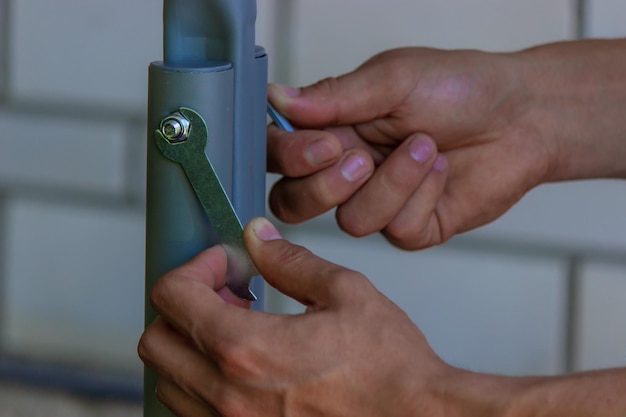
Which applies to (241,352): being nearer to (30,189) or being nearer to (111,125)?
(111,125)

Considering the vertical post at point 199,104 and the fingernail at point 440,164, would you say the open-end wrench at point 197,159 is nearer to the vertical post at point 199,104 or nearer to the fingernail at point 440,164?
the vertical post at point 199,104

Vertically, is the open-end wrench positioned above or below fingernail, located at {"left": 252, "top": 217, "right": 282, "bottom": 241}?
above

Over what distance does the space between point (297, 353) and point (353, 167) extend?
0.94 feet

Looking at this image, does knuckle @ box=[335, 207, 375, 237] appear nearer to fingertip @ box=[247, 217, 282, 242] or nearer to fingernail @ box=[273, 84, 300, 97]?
fingernail @ box=[273, 84, 300, 97]

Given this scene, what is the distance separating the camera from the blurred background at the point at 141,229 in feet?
3.93

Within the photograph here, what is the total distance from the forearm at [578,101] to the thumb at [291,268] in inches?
14.2

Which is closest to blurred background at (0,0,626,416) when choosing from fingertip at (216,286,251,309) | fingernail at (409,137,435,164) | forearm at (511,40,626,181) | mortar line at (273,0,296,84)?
mortar line at (273,0,296,84)

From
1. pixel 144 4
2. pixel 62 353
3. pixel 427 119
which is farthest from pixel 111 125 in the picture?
pixel 427 119

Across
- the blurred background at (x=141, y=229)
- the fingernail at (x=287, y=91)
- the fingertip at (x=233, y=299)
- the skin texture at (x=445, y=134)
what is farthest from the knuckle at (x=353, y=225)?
the blurred background at (x=141, y=229)

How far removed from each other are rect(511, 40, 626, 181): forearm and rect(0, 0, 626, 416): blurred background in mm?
289

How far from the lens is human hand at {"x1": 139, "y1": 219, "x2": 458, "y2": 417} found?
54cm

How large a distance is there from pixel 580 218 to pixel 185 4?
770 mm

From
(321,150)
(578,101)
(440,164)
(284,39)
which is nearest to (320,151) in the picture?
(321,150)

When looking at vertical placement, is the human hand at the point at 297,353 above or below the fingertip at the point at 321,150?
below
